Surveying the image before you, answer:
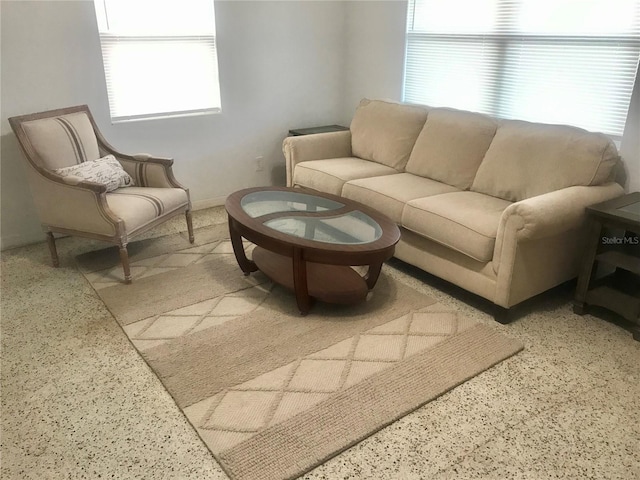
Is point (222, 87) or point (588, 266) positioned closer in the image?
point (588, 266)

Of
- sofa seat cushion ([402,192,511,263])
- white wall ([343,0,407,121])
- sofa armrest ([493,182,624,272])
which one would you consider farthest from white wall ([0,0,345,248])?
sofa armrest ([493,182,624,272])

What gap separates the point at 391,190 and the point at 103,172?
1.90 m

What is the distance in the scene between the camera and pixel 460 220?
276 centimetres

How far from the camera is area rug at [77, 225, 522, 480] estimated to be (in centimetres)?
194

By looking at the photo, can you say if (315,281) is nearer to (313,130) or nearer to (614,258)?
(614,258)

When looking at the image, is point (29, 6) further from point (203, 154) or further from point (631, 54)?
point (631, 54)

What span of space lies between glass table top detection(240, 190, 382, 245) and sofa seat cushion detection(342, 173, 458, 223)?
255mm

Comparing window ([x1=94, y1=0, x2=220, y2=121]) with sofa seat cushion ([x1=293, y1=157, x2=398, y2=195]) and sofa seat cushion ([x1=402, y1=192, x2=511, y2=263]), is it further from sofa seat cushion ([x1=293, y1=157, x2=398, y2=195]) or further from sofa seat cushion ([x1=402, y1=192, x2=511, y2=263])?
sofa seat cushion ([x1=402, y1=192, x2=511, y2=263])

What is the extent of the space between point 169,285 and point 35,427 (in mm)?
1201

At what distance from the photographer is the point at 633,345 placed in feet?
8.27

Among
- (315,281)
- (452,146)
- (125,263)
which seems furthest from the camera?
(452,146)

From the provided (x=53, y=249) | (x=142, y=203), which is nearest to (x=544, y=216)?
(x=142, y=203)

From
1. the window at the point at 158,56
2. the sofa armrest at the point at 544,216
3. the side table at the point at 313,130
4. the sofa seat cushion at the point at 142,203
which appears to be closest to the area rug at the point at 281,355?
the sofa seat cushion at the point at 142,203

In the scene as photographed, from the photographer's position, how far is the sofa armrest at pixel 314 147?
405cm
